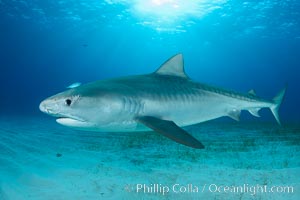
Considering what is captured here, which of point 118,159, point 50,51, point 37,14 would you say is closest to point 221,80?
point 50,51

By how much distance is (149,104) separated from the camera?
3.95 metres

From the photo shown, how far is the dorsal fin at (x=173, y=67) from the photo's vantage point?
16.3 ft

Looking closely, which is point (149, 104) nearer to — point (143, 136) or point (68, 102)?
point (68, 102)

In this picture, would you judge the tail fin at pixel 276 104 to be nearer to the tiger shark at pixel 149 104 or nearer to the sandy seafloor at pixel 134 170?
the tiger shark at pixel 149 104

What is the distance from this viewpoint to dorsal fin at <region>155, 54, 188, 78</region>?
16.3ft

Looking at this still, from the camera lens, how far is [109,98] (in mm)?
3486

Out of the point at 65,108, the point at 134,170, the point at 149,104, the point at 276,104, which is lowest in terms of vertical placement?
the point at 134,170

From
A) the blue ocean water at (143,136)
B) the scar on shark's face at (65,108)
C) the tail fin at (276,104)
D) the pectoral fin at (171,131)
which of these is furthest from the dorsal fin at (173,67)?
the tail fin at (276,104)

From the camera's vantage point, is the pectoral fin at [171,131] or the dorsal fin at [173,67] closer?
the pectoral fin at [171,131]

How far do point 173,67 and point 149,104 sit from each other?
4.53 ft

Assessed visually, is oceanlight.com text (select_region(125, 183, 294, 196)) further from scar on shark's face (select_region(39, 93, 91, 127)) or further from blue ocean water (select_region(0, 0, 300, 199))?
scar on shark's face (select_region(39, 93, 91, 127))

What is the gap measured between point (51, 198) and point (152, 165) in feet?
7.85

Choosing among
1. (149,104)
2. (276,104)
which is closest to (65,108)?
(149,104)

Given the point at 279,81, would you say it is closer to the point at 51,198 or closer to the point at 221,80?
the point at 221,80
